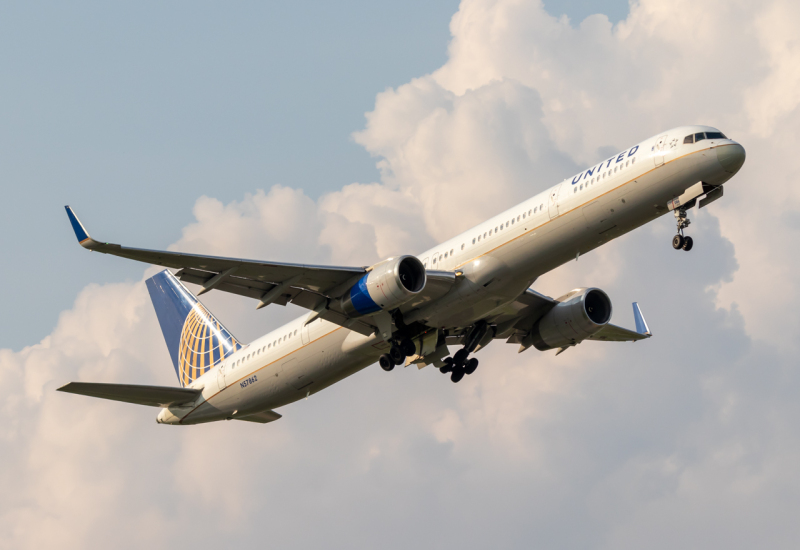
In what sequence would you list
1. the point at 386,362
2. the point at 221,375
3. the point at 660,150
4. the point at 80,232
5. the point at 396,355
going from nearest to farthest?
1. the point at 80,232
2. the point at 660,150
3. the point at 396,355
4. the point at 386,362
5. the point at 221,375

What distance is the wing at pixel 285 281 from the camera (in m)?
34.4

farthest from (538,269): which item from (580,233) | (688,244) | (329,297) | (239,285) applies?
(239,285)

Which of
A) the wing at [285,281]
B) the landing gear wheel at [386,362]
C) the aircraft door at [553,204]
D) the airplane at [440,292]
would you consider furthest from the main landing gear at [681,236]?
the landing gear wheel at [386,362]

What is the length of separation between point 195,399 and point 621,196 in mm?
20159

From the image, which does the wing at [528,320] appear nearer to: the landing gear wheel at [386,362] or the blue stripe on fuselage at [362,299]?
the landing gear wheel at [386,362]

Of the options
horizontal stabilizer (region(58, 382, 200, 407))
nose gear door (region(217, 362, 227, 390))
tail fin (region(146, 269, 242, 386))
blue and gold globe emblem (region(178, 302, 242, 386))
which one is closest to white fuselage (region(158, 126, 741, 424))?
nose gear door (region(217, 362, 227, 390))

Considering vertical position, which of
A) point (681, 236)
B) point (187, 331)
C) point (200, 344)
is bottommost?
point (681, 236)

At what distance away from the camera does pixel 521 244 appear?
114ft

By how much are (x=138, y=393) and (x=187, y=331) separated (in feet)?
24.3

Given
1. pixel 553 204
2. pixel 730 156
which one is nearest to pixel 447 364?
pixel 553 204

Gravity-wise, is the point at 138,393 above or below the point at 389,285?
above

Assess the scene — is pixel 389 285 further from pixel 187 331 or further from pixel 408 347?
pixel 187 331

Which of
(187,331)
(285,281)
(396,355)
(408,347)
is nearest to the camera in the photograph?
(285,281)

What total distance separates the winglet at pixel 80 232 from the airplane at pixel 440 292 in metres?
0.03
